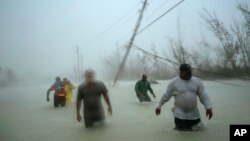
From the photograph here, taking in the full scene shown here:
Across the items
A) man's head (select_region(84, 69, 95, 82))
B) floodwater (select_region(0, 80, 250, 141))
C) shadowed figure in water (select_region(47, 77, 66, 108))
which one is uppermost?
man's head (select_region(84, 69, 95, 82))

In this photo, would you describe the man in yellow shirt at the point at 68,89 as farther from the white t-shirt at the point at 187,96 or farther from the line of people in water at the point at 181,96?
the white t-shirt at the point at 187,96

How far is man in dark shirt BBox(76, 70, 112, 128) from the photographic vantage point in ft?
30.6

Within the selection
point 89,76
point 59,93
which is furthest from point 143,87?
point 89,76

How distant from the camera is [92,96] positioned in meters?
9.37

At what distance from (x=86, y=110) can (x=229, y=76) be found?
708 inches

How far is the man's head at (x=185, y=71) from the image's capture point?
7984 millimetres

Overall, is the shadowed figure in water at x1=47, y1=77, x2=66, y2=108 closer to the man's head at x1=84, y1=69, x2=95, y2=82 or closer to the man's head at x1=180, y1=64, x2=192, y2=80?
the man's head at x1=84, y1=69, x2=95, y2=82

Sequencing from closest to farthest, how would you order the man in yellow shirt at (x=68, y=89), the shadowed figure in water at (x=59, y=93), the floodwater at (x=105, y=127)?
the floodwater at (x=105, y=127), the shadowed figure in water at (x=59, y=93), the man in yellow shirt at (x=68, y=89)

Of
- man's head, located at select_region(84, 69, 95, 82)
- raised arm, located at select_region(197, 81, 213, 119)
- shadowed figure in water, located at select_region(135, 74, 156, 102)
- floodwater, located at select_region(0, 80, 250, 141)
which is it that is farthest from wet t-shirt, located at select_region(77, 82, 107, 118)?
shadowed figure in water, located at select_region(135, 74, 156, 102)

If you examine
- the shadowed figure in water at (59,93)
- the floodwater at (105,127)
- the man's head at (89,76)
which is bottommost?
the floodwater at (105,127)

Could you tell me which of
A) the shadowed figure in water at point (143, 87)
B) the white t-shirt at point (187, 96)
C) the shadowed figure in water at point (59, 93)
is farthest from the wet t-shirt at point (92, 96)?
the shadowed figure in water at point (59, 93)

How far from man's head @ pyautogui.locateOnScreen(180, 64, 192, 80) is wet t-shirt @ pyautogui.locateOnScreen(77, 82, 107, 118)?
2.15 meters

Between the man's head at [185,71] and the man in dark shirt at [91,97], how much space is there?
2.08m

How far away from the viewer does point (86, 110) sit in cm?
949
